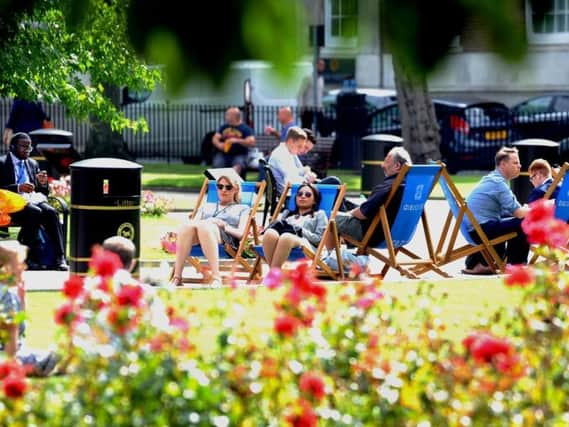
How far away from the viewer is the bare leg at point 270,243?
40.2ft

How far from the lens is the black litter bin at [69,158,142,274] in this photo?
10977 mm

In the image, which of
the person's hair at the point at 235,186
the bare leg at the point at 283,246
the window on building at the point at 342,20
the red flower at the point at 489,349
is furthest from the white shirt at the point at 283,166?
the window on building at the point at 342,20

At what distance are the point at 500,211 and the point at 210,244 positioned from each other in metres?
2.59

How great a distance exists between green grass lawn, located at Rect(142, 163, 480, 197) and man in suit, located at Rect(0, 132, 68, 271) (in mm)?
10169

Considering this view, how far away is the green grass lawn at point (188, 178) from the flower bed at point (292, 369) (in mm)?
17569

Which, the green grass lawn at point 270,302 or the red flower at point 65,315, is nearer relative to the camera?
the red flower at point 65,315

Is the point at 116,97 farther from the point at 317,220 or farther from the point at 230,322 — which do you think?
the point at 230,322

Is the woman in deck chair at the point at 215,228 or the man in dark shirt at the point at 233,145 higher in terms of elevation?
the man in dark shirt at the point at 233,145

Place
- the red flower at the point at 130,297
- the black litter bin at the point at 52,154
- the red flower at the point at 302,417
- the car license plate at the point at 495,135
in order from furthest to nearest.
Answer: the car license plate at the point at 495,135
the black litter bin at the point at 52,154
the red flower at the point at 130,297
the red flower at the point at 302,417

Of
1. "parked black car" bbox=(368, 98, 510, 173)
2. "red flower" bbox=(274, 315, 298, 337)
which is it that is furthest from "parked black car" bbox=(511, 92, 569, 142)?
"red flower" bbox=(274, 315, 298, 337)

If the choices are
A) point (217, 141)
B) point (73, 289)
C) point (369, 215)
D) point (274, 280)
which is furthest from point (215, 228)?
point (217, 141)

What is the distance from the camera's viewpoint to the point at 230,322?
574cm

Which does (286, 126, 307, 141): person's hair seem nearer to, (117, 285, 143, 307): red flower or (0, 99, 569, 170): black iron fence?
(117, 285, 143, 307): red flower

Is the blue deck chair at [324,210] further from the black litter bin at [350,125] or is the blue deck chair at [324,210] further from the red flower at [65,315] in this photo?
the black litter bin at [350,125]
